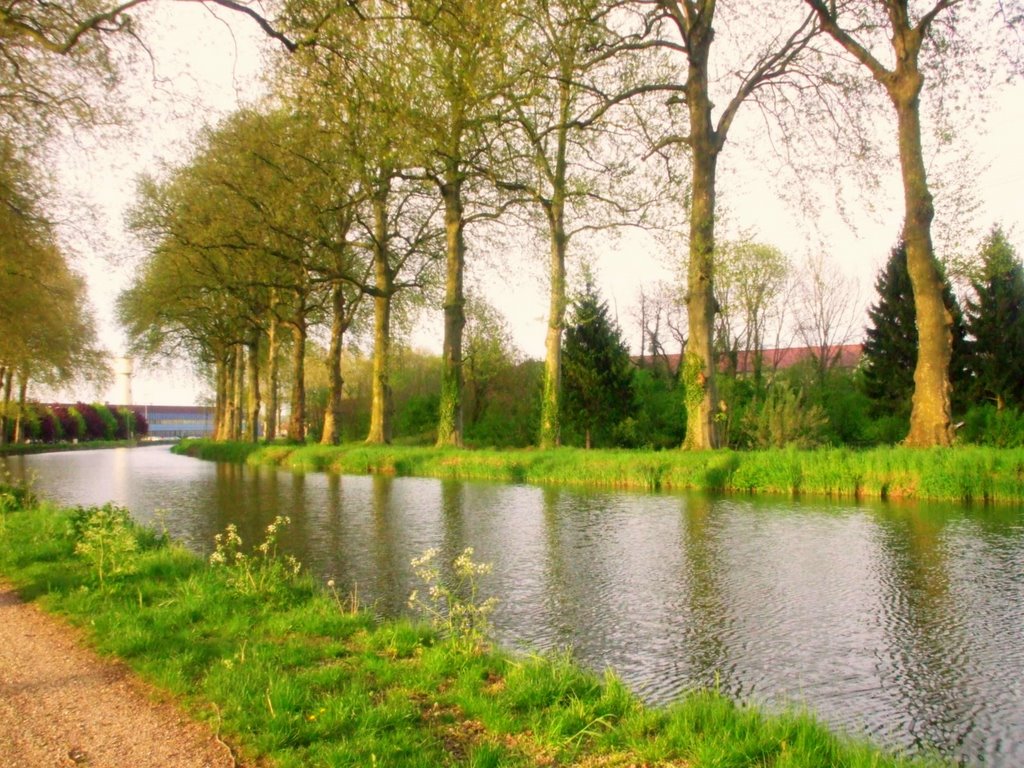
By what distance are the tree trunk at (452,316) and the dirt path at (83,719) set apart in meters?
20.3

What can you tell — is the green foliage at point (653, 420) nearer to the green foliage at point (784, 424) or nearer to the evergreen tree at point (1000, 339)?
the evergreen tree at point (1000, 339)

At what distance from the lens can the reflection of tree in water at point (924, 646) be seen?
15.0 ft

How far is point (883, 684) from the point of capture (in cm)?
520

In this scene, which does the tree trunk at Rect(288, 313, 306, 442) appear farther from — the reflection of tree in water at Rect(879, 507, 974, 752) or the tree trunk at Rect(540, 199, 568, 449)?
the reflection of tree in water at Rect(879, 507, 974, 752)

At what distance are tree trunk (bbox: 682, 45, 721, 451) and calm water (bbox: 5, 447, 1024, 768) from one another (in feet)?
13.2

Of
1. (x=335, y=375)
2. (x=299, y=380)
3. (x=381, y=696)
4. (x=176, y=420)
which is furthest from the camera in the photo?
(x=176, y=420)

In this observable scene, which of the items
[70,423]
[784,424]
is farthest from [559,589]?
[70,423]

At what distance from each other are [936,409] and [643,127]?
10.2m

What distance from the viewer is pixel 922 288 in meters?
17.4

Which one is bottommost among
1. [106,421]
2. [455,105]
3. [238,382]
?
[106,421]

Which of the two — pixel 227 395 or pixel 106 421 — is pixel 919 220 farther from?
pixel 106 421

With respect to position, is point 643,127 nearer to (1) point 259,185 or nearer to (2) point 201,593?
(1) point 259,185

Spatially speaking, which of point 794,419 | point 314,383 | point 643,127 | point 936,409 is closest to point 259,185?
point 643,127

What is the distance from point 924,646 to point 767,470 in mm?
10900
